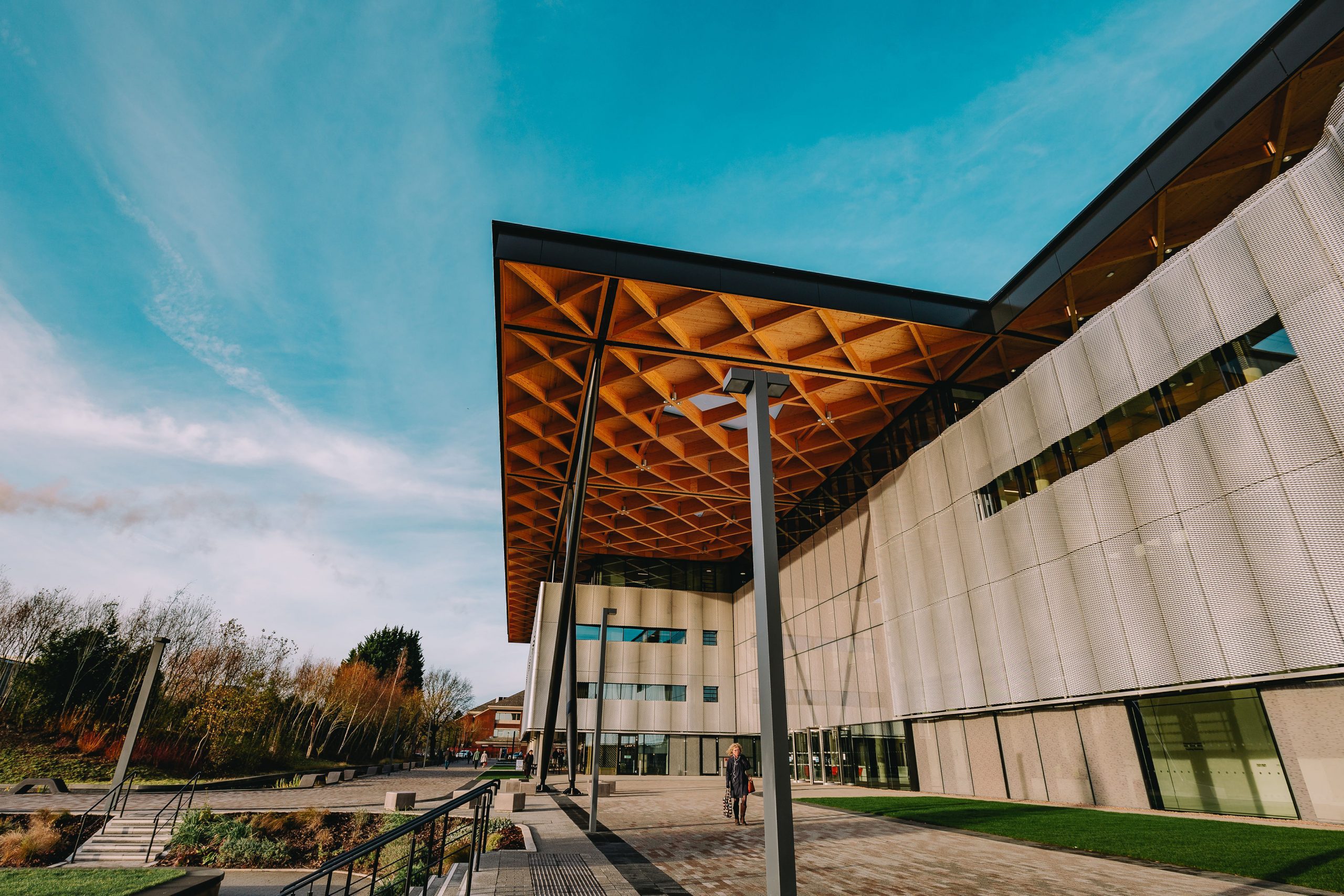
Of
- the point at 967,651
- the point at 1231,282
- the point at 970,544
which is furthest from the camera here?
the point at 970,544

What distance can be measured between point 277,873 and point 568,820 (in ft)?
22.3

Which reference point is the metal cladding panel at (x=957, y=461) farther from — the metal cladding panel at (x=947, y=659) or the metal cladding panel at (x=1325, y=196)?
the metal cladding panel at (x=1325, y=196)

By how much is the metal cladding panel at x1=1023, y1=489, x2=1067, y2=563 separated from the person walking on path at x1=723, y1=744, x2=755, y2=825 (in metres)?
9.93

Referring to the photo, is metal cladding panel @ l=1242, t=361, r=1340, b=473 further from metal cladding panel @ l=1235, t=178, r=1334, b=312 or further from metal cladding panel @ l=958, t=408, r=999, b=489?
metal cladding panel @ l=958, t=408, r=999, b=489

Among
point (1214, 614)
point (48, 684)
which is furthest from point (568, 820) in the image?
point (48, 684)

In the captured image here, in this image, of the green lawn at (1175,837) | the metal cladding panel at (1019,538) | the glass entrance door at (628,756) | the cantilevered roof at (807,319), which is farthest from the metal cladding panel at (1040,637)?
the glass entrance door at (628,756)

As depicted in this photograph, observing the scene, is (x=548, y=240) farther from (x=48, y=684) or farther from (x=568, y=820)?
(x=48, y=684)

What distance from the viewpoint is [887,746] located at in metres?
24.4

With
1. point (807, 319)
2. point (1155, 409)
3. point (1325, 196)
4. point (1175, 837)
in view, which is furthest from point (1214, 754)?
point (807, 319)

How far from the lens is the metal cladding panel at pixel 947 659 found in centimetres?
2005

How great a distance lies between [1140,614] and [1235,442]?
428 centimetres

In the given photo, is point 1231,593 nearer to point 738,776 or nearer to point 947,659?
point 947,659

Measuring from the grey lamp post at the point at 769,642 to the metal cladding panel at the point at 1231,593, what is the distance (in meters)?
11.6

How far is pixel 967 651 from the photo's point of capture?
1975 centimetres
